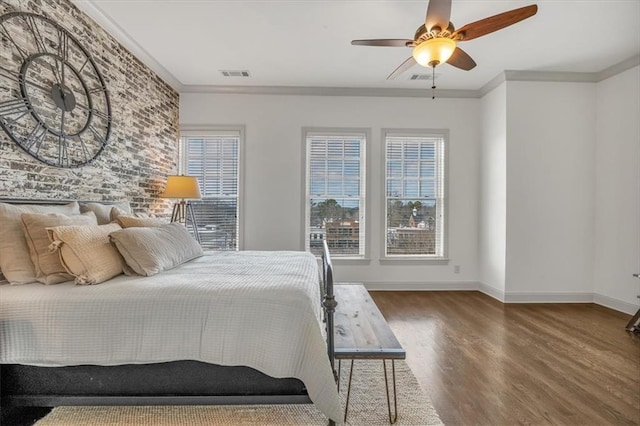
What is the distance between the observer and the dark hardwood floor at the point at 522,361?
1938 millimetres

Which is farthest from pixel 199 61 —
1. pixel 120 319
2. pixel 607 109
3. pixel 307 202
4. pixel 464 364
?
pixel 607 109

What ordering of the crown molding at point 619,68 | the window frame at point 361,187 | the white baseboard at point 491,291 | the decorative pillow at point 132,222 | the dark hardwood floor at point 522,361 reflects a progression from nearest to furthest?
the dark hardwood floor at point 522,361, the decorative pillow at point 132,222, the crown molding at point 619,68, the white baseboard at point 491,291, the window frame at point 361,187

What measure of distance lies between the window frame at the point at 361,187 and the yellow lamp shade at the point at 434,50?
2.28m

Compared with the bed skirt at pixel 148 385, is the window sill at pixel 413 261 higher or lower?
higher

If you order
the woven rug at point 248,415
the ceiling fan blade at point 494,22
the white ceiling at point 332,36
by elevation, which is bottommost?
the woven rug at point 248,415

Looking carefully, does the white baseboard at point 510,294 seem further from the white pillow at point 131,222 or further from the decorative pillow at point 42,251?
the decorative pillow at point 42,251

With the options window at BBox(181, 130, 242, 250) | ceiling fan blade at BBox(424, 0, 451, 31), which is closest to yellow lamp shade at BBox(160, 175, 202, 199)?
window at BBox(181, 130, 242, 250)

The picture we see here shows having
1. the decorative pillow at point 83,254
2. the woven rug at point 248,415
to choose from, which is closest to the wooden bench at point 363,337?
the woven rug at point 248,415

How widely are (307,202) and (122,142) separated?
7.99 ft

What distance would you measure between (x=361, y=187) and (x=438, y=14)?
110 inches

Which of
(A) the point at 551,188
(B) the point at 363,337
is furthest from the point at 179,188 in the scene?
(A) the point at 551,188

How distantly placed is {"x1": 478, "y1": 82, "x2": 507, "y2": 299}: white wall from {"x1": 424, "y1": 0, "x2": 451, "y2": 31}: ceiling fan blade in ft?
8.06

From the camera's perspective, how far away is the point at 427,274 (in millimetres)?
4824

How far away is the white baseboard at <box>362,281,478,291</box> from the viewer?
4.80 m
